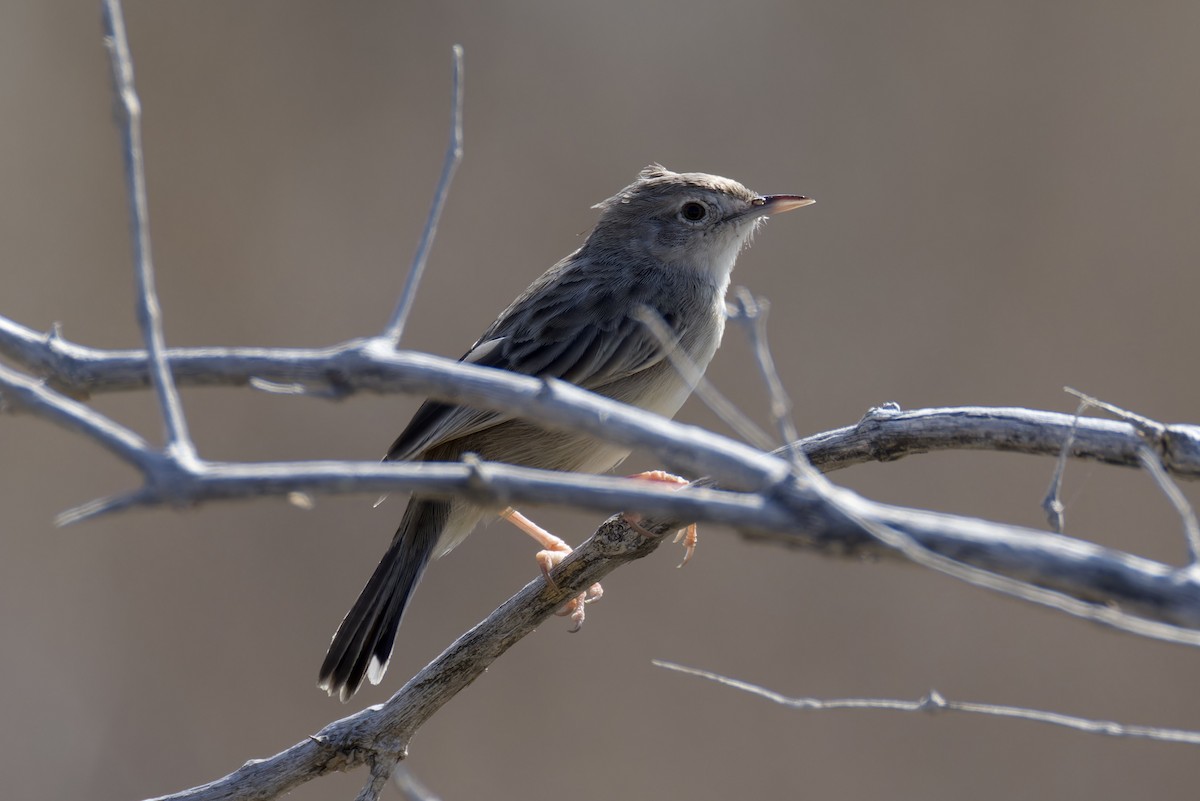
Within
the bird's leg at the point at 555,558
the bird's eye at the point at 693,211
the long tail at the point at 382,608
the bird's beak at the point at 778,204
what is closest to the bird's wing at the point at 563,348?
the long tail at the point at 382,608

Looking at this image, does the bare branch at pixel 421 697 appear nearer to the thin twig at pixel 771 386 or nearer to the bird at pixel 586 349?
the bird at pixel 586 349

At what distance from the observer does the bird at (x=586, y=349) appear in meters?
4.14

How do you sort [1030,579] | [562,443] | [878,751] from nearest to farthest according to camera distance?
[1030,579] → [562,443] → [878,751]

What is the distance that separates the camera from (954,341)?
24.2 ft

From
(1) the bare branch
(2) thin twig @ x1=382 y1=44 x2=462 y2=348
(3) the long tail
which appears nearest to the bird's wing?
(3) the long tail

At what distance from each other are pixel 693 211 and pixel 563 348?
1.08 m

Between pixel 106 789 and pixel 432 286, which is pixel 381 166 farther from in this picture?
pixel 106 789

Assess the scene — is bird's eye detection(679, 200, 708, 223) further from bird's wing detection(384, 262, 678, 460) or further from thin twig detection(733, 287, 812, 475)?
thin twig detection(733, 287, 812, 475)

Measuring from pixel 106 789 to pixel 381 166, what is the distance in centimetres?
433

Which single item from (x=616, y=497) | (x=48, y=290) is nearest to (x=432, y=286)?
(x=48, y=290)

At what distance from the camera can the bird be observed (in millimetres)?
4145

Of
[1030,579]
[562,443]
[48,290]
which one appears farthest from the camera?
[48,290]

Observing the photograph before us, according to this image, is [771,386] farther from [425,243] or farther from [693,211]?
[693,211]

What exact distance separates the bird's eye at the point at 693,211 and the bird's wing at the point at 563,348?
59cm
